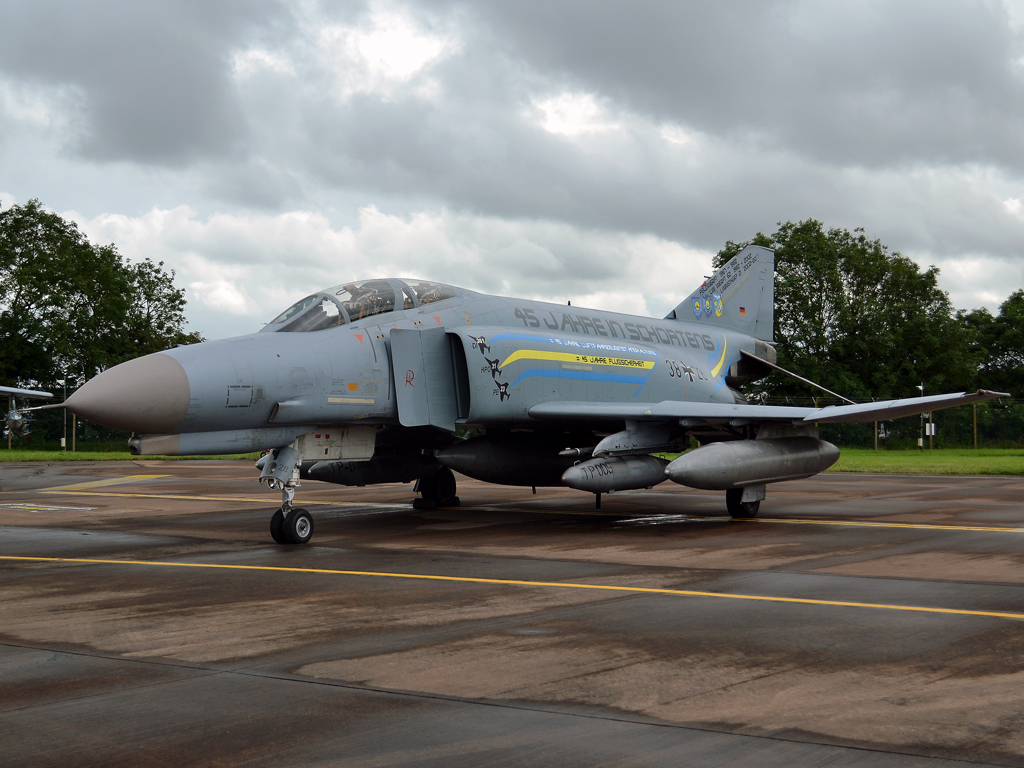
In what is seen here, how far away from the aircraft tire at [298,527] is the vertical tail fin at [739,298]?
9.60 meters

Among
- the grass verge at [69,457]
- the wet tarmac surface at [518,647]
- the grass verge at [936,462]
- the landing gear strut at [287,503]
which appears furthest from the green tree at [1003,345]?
the landing gear strut at [287,503]

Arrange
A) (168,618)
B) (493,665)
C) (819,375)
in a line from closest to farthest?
(493,665), (168,618), (819,375)

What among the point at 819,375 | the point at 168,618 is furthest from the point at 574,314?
the point at 819,375

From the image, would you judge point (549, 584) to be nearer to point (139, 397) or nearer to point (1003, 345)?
point (139, 397)

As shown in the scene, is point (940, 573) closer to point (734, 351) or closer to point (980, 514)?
A: point (980, 514)

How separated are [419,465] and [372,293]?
3779mm

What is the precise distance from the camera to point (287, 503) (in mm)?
11344

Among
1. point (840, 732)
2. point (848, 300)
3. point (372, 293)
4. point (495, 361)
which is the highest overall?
point (848, 300)

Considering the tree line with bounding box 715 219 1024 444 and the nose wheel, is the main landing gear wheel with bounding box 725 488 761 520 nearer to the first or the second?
the nose wheel

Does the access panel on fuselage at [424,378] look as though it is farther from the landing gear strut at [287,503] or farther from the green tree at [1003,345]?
the green tree at [1003,345]

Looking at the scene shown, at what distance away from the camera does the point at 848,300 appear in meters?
51.7

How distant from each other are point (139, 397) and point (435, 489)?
281 inches

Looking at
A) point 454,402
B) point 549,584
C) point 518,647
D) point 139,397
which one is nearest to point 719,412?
point 454,402

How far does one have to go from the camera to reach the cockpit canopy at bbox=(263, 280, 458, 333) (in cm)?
1197
